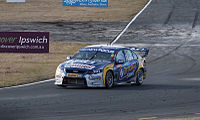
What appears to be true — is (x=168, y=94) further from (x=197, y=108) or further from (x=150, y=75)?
(x=150, y=75)

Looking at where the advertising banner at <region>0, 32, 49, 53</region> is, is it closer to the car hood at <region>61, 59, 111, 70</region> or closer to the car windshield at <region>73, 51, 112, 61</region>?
the car windshield at <region>73, 51, 112, 61</region>

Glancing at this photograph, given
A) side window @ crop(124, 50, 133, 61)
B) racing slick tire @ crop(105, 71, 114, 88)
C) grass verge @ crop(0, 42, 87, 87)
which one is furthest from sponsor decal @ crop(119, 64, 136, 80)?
grass verge @ crop(0, 42, 87, 87)

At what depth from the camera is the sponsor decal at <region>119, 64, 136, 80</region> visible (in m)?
17.9

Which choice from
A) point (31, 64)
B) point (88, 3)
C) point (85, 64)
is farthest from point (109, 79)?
point (88, 3)

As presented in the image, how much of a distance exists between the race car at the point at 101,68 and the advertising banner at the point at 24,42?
38.2 feet

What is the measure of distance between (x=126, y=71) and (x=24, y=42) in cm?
1286

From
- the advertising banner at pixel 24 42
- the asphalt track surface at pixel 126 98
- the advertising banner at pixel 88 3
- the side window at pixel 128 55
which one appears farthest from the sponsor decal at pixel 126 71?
the advertising banner at pixel 88 3

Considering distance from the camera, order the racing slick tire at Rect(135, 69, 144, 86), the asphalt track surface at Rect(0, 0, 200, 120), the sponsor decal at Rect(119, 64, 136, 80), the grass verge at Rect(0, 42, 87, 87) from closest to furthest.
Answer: the asphalt track surface at Rect(0, 0, 200, 120), the sponsor decal at Rect(119, 64, 136, 80), the racing slick tire at Rect(135, 69, 144, 86), the grass verge at Rect(0, 42, 87, 87)

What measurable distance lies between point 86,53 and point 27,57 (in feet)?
37.6

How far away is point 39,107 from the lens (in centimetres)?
1284

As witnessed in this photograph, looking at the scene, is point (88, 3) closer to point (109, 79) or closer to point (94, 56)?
point (94, 56)

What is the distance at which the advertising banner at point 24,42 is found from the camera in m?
29.8

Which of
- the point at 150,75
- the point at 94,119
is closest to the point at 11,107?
the point at 94,119

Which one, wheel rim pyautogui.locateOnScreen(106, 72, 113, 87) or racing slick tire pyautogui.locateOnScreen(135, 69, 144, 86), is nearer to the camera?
wheel rim pyautogui.locateOnScreen(106, 72, 113, 87)
